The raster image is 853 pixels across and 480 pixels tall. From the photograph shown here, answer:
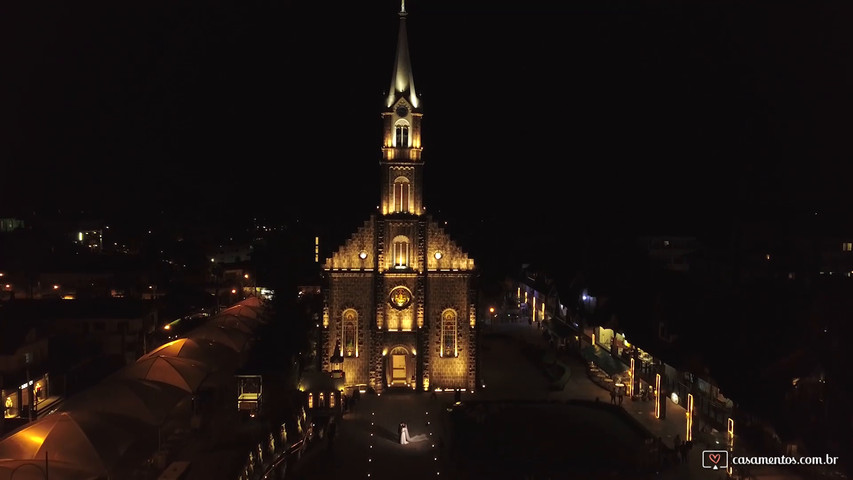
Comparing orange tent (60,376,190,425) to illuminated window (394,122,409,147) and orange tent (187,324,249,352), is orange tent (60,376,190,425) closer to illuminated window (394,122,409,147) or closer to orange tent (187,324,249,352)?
orange tent (187,324,249,352)

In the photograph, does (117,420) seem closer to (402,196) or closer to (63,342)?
(63,342)

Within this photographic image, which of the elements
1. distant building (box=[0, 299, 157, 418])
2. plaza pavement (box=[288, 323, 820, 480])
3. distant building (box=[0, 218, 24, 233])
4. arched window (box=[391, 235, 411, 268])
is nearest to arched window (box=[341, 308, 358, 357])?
plaza pavement (box=[288, 323, 820, 480])

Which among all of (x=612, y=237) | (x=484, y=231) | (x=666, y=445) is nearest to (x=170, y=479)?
(x=666, y=445)

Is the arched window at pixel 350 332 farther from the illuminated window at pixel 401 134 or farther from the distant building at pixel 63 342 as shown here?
the distant building at pixel 63 342

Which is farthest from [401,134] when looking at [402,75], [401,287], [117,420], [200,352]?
[117,420]

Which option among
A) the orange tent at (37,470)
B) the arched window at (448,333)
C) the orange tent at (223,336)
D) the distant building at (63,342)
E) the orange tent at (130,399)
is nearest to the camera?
the orange tent at (37,470)

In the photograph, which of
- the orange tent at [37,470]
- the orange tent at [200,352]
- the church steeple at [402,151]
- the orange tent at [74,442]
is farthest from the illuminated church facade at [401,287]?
the orange tent at [37,470]
